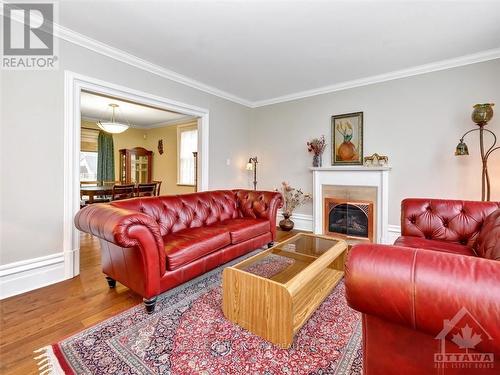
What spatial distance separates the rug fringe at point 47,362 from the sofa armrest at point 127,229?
0.70 m

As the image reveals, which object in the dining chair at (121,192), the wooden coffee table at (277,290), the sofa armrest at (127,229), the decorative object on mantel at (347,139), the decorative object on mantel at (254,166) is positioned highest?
the decorative object on mantel at (347,139)

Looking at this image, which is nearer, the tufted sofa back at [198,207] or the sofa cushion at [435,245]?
the sofa cushion at [435,245]

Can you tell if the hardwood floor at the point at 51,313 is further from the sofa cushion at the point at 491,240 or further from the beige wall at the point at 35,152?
the sofa cushion at the point at 491,240

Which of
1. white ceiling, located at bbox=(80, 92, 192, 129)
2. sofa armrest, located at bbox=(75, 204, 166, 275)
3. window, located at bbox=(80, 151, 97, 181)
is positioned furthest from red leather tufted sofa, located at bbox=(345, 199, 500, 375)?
window, located at bbox=(80, 151, 97, 181)

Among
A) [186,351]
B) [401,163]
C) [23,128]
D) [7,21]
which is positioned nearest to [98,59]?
[7,21]

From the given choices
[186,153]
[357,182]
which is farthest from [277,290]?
[186,153]

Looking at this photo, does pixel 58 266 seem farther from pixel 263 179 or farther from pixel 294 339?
pixel 263 179

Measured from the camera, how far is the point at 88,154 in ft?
21.1

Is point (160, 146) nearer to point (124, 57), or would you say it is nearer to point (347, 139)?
point (124, 57)

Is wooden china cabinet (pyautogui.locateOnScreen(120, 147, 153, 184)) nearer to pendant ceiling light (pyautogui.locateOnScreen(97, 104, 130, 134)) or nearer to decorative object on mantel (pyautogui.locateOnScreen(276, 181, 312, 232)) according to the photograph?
pendant ceiling light (pyautogui.locateOnScreen(97, 104, 130, 134))

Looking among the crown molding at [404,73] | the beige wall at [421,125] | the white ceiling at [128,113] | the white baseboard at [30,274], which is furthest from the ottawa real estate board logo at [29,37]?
the beige wall at [421,125]

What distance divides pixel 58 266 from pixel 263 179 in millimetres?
3549

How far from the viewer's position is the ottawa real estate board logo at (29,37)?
219 cm

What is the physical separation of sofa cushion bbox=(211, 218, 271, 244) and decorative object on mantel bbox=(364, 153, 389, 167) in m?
1.90
